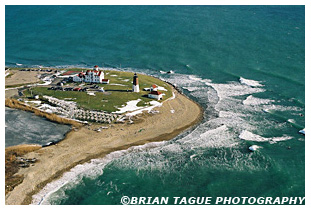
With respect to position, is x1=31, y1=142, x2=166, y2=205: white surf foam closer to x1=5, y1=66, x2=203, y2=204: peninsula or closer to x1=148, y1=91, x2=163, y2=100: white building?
x1=5, y1=66, x2=203, y2=204: peninsula

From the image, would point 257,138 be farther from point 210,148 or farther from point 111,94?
point 111,94

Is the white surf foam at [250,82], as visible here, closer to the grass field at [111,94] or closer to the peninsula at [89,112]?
the peninsula at [89,112]

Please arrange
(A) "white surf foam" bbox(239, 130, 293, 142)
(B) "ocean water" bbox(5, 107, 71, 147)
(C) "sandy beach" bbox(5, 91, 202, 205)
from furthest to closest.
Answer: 1. (A) "white surf foam" bbox(239, 130, 293, 142)
2. (B) "ocean water" bbox(5, 107, 71, 147)
3. (C) "sandy beach" bbox(5, 91, 202, 205)

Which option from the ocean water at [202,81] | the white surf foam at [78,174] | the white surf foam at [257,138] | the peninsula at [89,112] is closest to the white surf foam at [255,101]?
the ocean water at [202,81]

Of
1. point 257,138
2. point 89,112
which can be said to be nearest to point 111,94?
point 89,112

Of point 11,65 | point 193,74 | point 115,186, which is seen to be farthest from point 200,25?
point 115,186

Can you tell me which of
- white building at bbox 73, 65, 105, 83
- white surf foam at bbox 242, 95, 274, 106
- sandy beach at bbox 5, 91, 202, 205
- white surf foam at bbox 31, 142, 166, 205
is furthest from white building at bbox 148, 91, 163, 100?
white surf foam at bbox 31, 142, 166, 205

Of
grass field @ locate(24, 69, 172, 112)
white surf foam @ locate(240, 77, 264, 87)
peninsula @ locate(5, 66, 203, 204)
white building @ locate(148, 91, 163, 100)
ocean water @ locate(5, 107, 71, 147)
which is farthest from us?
white surf foam @ locate(240, 77, 264, 87)
